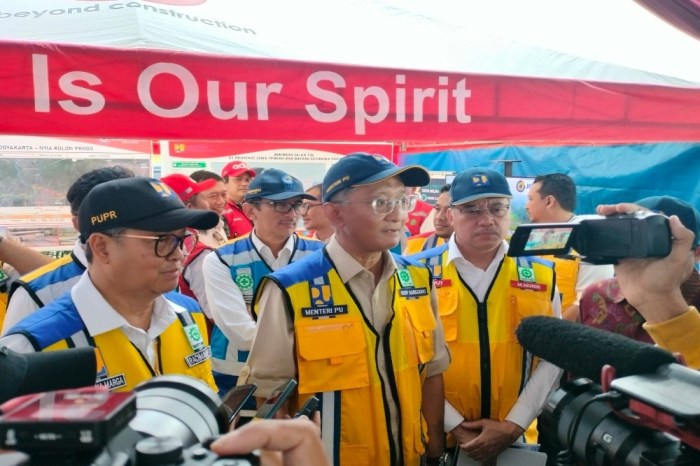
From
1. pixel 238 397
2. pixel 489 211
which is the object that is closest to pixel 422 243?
pixel 489 211

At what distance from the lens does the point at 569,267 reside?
11.5ft

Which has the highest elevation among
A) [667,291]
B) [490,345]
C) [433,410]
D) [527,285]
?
[667,291]

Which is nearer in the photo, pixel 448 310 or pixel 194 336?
pixel 194 336

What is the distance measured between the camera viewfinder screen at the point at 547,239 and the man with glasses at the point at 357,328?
2.86 feet

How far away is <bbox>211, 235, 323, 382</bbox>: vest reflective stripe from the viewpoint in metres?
3.09

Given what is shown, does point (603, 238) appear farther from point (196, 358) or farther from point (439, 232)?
point (439, 232)

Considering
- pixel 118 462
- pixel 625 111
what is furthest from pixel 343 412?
pixel 625 111

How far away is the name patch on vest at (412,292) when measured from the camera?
7.20 ft

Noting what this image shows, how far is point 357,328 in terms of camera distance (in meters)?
2.02

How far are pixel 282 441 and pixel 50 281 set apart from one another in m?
1.89

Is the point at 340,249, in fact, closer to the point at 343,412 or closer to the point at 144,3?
the point at 343,412

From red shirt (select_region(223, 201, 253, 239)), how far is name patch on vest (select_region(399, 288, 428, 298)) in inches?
122

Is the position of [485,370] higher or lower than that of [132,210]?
lower

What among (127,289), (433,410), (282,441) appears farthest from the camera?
(433,410)
